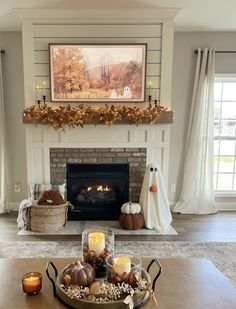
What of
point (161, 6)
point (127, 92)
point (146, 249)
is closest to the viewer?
point (146, 249)

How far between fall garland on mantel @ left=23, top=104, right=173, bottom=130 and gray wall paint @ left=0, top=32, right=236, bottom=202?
28.9 inches

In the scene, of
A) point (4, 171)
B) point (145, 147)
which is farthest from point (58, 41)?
point (4, 171)

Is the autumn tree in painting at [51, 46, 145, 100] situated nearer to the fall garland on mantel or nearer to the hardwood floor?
the fall garland on mantel

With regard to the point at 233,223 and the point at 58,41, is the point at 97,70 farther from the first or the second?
the point at 233,223

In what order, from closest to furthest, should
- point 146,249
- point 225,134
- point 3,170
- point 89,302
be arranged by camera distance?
1. point 89,302
2. point 146,249
3. point 3,170
4. point 225,134

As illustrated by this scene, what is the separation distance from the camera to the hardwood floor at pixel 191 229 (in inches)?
130

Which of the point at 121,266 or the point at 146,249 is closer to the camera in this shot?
the point at 121,266

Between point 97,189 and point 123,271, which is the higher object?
point 123,271

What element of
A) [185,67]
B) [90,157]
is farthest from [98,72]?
[185,67]

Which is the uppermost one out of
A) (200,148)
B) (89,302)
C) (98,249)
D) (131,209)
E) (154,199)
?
(200,148)

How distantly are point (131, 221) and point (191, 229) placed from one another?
82cm

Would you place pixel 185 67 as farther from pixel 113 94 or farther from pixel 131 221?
pixel 131 221

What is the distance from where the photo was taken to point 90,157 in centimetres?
374

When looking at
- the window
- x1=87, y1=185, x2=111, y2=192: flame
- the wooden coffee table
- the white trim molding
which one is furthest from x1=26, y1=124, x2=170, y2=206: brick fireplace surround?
the wooden coffee table
